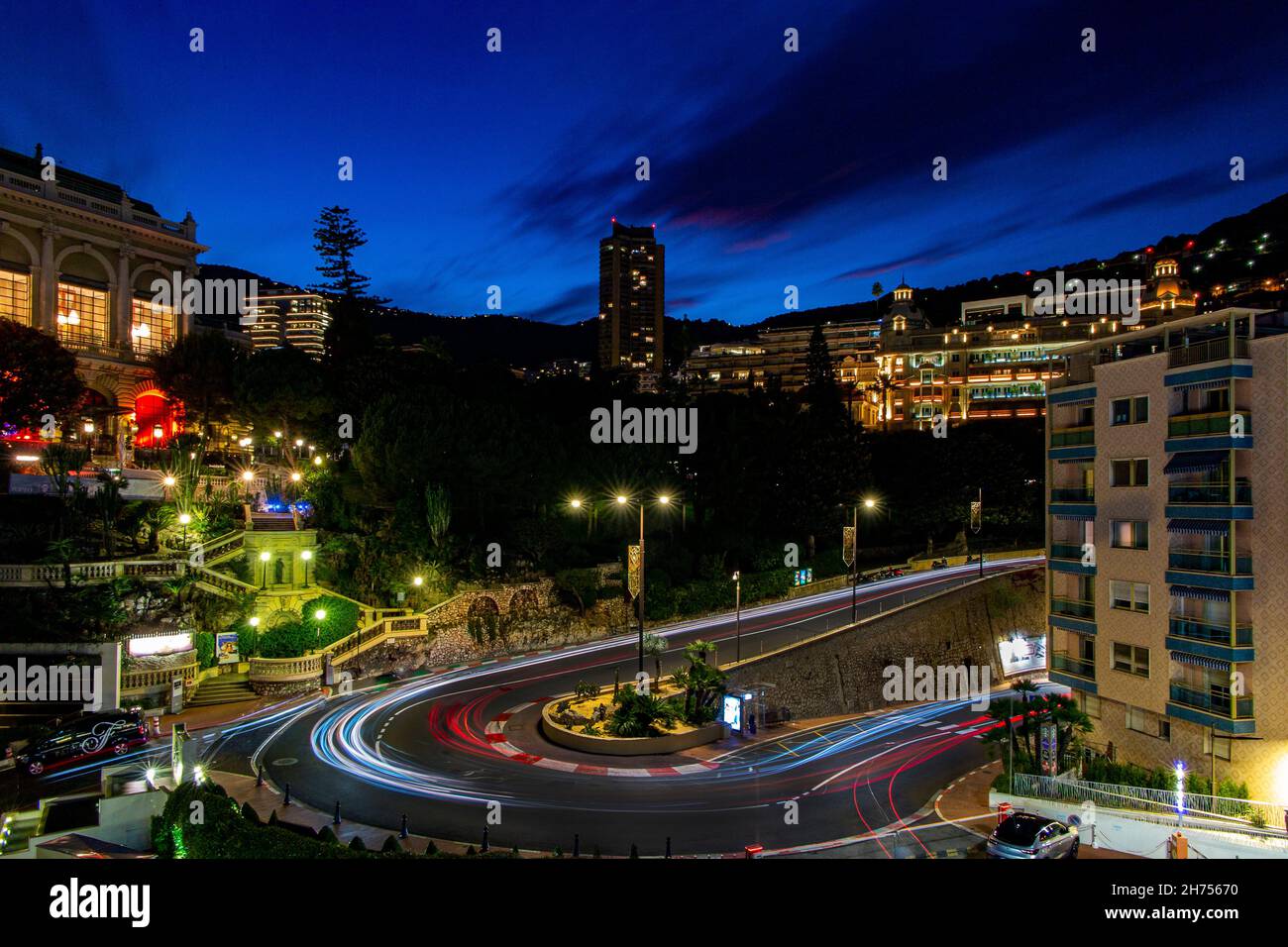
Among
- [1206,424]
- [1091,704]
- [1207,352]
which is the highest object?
[1207,352]

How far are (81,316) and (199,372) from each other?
10041 millimetres

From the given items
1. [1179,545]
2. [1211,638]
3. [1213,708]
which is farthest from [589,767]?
[1179,545]

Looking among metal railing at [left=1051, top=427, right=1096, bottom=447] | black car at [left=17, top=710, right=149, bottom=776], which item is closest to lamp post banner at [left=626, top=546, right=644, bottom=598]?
metal railing at [left=1051, top=427, right=1096, bottom=447]

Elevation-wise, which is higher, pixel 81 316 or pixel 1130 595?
pixel 81 316

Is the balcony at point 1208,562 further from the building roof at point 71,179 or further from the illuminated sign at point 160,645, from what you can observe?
the building roof at point 71,179

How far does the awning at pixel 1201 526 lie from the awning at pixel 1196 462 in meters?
1.62

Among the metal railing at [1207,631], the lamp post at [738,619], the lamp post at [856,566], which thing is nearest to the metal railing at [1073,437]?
the metal railing at [1207,631]

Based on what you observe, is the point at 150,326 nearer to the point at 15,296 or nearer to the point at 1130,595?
the point at 15,296

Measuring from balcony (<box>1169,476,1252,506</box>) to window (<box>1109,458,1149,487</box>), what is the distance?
1125mm

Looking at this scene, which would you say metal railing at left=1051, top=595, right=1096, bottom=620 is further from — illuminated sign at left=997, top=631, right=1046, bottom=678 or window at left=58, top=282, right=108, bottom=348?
window at left=58, top=282, right=108, bottom=348

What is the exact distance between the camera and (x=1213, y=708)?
937 inches

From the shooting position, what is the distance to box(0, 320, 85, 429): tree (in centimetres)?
4281

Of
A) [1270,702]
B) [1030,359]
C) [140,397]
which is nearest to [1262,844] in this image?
[1270,702]

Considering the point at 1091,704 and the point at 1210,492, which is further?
the point at 1091,704
